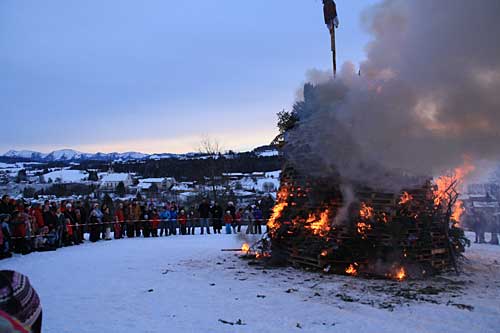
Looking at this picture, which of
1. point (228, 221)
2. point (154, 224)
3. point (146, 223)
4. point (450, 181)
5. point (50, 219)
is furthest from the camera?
point (228, 221)

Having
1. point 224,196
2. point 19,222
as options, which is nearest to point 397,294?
point 19,222

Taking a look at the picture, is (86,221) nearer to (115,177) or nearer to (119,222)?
(119,222)

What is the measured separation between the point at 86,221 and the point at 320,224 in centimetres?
1106

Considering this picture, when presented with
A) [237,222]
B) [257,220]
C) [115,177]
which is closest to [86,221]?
[237,222]

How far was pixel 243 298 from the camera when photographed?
7.66 m

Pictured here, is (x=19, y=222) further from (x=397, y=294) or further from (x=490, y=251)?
(x=490, y=251)

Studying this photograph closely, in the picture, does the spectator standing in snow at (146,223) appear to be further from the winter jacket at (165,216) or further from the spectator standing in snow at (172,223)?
the spectator standing in snow at (172,223)

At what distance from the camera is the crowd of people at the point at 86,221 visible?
512 inches

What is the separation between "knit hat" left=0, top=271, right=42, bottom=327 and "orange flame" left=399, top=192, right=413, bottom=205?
8.65 metres

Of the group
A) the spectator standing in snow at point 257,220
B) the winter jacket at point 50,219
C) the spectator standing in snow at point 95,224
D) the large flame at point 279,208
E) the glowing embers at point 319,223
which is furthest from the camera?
the spectator standing in snow at point 257,220

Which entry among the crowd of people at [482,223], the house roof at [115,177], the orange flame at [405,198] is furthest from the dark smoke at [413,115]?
the house roof at [115,177]

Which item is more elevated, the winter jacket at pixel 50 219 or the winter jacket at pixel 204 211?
the winter jacket at pixel 50 219

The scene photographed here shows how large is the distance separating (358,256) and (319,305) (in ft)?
8.94

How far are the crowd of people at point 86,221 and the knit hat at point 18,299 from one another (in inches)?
438
